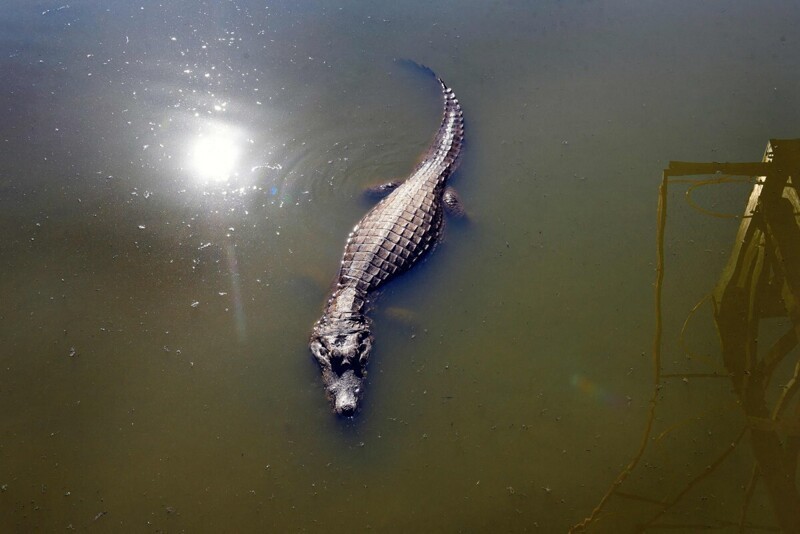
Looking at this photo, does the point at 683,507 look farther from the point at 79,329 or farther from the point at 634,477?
the point at 79,329

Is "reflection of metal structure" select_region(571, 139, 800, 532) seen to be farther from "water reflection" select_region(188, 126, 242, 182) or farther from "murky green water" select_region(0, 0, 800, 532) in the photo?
"water reflection" select_region(188, 126, 242, 182)

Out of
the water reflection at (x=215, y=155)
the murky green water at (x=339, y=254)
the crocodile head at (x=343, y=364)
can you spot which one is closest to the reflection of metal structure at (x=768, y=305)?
the murky green water at (x=339, y=254)

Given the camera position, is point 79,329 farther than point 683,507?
Yes

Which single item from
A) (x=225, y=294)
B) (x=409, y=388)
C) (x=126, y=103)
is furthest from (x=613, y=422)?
(x=126, y=103)

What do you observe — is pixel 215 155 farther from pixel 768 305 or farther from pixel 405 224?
pixel 768 305

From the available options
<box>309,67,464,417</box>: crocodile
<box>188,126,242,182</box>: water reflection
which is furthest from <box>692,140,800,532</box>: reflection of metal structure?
<box>188,126,242,182</box>: water reflection

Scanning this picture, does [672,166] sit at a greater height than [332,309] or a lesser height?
greater
